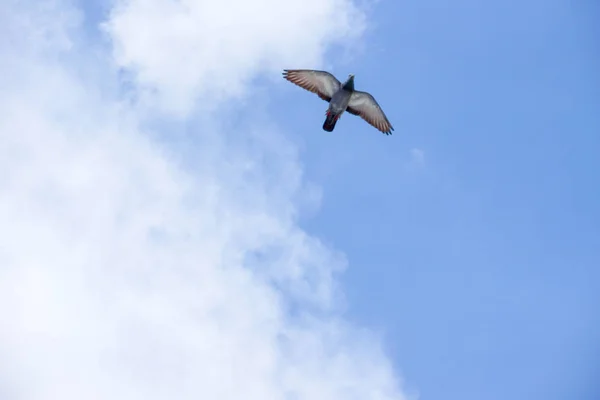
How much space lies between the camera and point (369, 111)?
3988 cm

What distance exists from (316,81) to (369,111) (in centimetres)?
330

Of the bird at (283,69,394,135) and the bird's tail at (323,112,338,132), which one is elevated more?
the bird at (283,69,394,135)

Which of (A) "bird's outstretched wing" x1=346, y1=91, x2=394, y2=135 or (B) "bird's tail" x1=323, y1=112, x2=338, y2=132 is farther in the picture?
(A) "bird's outstretched wing" x1=346, y1=91, x2=394, y2=135

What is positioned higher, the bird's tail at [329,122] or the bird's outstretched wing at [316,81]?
the bird's outstretched wing at [316,81]

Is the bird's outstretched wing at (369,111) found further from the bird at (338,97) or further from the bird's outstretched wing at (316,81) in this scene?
the bird's outstretched wing at (316,81)

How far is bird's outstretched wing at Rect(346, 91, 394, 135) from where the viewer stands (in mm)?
39125

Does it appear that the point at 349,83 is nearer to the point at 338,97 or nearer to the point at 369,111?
the point at 338,97

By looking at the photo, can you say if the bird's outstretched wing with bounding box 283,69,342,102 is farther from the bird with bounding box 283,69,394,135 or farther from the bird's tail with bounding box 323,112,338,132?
the bird's tail with bounding box 323,112,338,132

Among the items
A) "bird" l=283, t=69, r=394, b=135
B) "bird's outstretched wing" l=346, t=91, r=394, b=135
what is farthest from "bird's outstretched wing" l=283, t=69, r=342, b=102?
"bird's outstretched wing" l=346, t=91, r=394, b=135

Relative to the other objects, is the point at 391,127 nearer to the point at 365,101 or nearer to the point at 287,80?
the point at 365,101

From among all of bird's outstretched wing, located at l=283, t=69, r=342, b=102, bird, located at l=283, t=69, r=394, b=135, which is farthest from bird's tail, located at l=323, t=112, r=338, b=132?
bird's outstretched wing, located at l=283, t=69, r=342, b=102

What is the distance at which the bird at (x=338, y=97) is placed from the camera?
3816cm

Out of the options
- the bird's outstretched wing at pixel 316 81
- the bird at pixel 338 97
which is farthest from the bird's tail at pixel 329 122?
the bird's outstretched wing at pixel 316 81

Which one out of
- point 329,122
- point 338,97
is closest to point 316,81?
point 338,97
